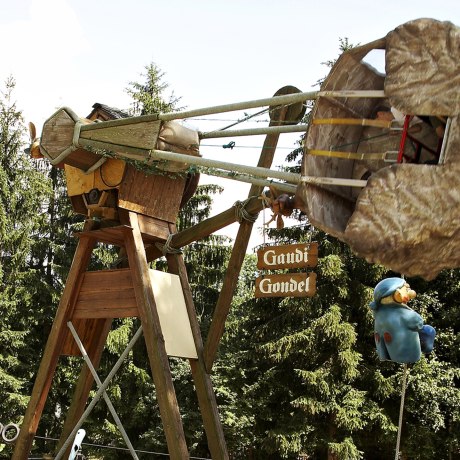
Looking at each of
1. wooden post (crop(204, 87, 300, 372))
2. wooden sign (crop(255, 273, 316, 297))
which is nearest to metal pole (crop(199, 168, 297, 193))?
wooden sign (crop(255, 273, 316, 297))

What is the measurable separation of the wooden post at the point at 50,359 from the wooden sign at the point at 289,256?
258 cm

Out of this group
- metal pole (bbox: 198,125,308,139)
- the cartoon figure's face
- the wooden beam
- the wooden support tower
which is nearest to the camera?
the cartoon figure's face

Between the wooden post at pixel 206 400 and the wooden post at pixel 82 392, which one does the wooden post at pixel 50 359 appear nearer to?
the wooden post at pixel 82 392

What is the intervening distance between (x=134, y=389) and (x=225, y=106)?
37.9ft

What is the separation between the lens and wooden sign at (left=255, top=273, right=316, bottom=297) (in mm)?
5867

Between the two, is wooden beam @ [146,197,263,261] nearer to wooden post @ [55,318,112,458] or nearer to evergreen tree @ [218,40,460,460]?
wooden post @ [55,318,112,458]

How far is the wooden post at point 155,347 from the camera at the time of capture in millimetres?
6734

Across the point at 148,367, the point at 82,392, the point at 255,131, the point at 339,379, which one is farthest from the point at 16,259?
the point at 255,131

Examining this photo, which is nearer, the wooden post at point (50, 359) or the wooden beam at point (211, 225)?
the wooden beam at point (211, 225)

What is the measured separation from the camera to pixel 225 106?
603 cm

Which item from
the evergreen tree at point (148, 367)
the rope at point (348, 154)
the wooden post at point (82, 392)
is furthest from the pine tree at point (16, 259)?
the rope at point (348, 154)

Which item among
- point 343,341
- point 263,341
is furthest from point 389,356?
point 263,341

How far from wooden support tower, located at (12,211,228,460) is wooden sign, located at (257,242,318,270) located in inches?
58.1

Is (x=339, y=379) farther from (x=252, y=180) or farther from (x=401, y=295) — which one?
(x=252, y=180)
